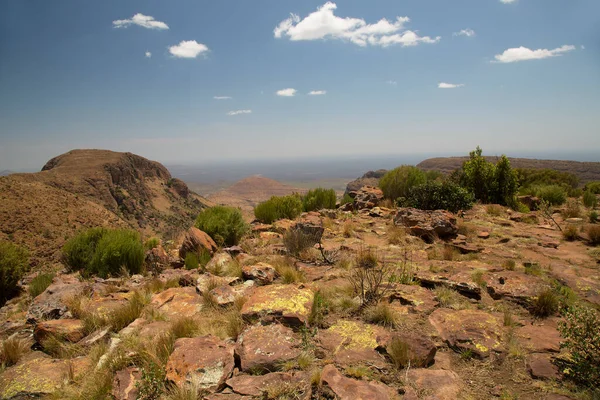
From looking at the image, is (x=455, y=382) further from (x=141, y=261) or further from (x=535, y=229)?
(x=535, y=229)

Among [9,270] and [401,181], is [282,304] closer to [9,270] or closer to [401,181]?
[9,270]

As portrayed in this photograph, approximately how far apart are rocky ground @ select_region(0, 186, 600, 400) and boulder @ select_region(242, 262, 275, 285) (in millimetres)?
36

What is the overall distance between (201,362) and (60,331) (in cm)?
223

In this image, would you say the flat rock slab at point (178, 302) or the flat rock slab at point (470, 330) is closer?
the flat rock slab at point (470, 330)

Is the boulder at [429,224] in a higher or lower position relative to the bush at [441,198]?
lower

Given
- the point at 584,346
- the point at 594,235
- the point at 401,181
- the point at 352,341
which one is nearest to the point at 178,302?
the point at 352,341

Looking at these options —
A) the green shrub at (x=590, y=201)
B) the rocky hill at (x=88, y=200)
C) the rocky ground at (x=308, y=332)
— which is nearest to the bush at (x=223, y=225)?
the rocky ground at (x=308, y=332)

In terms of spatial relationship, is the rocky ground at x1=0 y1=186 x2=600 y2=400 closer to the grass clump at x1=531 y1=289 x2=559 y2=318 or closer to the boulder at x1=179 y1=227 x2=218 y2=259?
the grass clump at x1=531 y1=289 x2=559 y2=318

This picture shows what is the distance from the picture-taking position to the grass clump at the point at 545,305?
3.70m

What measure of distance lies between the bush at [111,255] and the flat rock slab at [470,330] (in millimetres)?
6120

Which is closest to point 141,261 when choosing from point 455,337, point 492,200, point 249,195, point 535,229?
point 455,337

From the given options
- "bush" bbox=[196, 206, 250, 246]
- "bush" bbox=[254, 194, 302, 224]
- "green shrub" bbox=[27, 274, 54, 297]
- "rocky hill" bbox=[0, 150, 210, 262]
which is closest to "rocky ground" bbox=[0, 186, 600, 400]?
"green shrub" bbox=[27, 274, 54, 297]

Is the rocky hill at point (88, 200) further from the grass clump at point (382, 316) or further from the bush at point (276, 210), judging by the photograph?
the grass clump at point (382, 316)

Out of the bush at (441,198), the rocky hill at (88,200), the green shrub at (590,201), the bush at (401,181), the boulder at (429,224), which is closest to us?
the boulder at (429,224)
